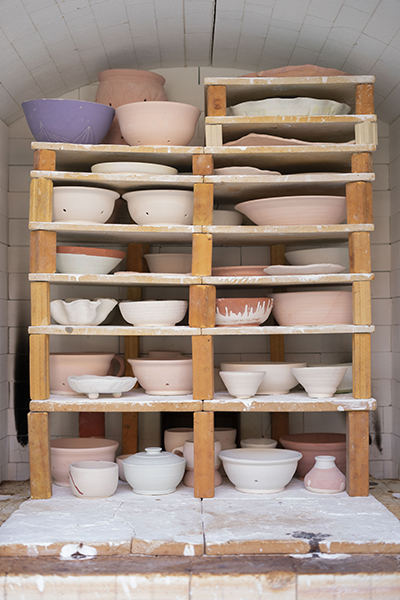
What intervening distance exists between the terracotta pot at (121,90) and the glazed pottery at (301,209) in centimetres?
84

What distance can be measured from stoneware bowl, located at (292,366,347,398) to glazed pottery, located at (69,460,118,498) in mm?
955

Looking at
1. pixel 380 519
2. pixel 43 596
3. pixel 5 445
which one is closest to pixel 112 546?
pixel 43 596

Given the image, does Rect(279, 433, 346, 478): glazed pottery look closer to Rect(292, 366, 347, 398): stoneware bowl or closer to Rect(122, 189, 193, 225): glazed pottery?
Rect(292, 366, 347, 398): stoneware bowl

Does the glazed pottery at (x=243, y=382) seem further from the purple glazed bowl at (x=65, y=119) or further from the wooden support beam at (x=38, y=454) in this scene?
the purple glazed bowl at (x=65, y=119)

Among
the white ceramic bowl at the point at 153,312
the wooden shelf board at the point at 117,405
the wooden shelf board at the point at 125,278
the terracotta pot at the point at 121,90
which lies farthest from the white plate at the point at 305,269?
the terracotta pot at the point at 121,90

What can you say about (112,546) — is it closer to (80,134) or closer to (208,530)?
(208,530)

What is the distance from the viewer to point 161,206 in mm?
3059

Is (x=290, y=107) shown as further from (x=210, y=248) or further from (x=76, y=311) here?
(x=76, y=311)

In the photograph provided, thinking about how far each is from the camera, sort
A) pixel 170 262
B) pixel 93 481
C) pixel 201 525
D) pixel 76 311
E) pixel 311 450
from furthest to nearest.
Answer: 1. pixel 170 262
2. pixel 311 450
3. pixel 76 311
4. pixel 93 481
5. pixel 201 525

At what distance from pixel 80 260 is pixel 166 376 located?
2.23 feet

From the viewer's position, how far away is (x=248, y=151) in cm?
303

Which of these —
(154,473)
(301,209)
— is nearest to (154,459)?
(154,473)

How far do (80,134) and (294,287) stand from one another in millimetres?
1456

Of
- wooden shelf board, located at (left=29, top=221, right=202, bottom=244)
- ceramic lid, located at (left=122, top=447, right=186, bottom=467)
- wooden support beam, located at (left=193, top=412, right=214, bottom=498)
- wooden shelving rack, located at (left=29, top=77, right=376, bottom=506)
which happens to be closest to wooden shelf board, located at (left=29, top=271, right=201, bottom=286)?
wooden shelving rack, located at (left=29, top=77, right=376, bottom=506)
